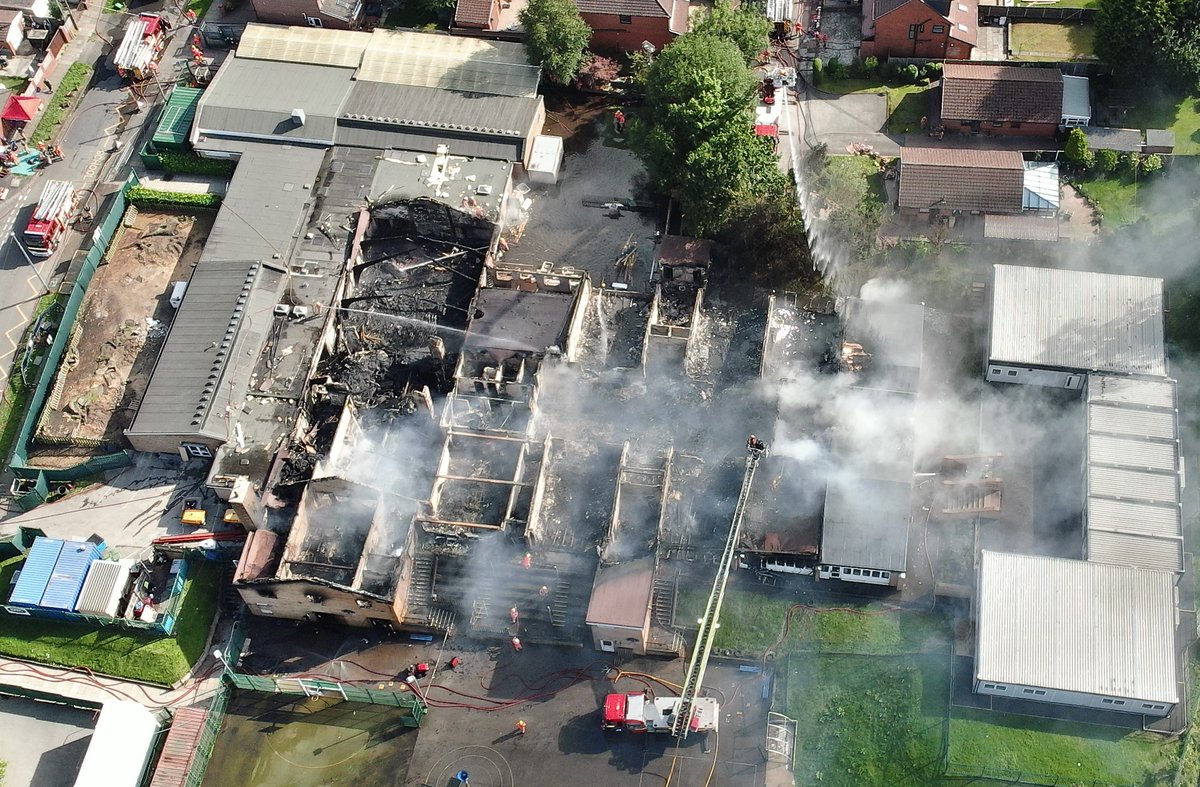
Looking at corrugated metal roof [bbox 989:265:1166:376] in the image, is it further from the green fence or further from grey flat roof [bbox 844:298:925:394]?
the green fence

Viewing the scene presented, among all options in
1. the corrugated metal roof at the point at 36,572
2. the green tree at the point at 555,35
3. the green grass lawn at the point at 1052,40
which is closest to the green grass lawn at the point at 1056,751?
the corrugated metal roof at the point at 36,572

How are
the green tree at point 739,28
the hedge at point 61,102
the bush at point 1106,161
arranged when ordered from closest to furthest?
the bush at point 1106,161 → the green tree at point 739,28 → the hedge at point 61,102

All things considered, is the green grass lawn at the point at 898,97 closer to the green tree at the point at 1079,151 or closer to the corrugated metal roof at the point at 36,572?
the green tree at the point at 1079,151

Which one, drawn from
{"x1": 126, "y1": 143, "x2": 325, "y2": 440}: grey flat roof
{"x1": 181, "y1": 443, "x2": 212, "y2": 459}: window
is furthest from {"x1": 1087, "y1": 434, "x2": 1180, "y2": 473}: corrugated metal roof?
{"x1": 181, "y1": 443, "x2": 212, "y2": 459}: window

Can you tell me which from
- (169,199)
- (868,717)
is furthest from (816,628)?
(169,199)

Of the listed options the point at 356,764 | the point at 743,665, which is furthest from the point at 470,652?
the point at 743,665

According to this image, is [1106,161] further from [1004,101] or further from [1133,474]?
[1133,474]
